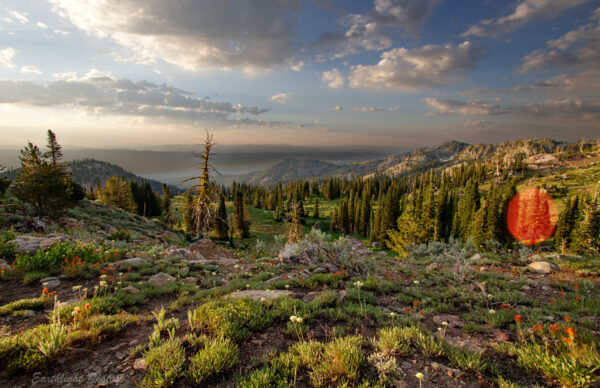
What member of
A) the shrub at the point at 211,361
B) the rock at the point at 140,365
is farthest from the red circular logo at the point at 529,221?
the rock at the point at 140,365

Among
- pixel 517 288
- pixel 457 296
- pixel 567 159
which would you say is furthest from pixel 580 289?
pixel 567 159

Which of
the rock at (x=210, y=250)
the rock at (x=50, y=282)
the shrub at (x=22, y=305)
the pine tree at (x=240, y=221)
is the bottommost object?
the pine tree at (x=240, y=221)

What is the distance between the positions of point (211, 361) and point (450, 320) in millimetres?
5663

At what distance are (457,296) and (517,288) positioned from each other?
338 cm

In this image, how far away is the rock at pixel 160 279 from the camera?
25.2 feet

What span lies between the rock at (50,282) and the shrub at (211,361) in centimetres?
658

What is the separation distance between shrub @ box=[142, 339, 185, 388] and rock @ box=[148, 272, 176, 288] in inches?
190

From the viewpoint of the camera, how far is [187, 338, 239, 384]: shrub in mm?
3178

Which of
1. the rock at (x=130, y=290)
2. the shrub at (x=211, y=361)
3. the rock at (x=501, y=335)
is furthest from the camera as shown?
the rock at (x=130, y=290)

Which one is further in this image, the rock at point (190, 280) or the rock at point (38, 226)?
the rock at point (38, 226)

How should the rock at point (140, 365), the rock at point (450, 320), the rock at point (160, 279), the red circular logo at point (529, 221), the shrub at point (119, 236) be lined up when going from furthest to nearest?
1. the red circular logo at point (529, 221)
2. the shrub at point (119, 236)
3. the rock at point (160, 279)
4. the rock at point (450, 320)
5. the rock at point (140, 365)

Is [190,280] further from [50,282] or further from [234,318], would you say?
[234,318]

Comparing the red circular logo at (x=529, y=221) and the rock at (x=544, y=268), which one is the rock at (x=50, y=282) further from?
the red circular logo at (x=529, y=221)

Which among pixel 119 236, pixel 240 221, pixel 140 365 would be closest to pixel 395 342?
pixel 140 365
